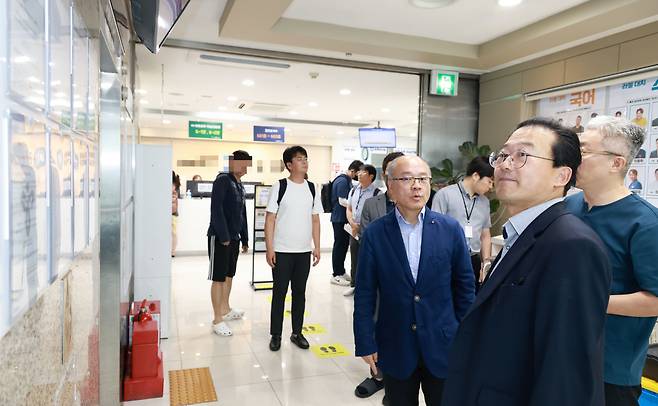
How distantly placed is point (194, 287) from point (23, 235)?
216 inches

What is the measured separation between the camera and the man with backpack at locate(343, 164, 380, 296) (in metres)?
5.44

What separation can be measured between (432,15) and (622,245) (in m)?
3.36

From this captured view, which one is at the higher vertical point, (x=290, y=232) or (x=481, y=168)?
(x=481, y=168)

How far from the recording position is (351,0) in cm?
398

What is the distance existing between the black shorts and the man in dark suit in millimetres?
2999

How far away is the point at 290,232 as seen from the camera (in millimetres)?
3645

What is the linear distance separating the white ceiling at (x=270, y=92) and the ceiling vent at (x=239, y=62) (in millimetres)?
41

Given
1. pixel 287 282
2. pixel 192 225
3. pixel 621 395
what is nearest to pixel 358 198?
pixel 287 282

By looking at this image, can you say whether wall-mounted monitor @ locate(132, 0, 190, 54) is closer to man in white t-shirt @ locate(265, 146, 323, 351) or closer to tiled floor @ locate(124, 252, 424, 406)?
man in white t-shirt @ locate(265, 146, 323, 351)

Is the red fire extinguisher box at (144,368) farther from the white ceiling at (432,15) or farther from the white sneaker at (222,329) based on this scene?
the white ceiling at (432,15)

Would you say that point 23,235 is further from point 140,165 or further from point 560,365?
point 140,165

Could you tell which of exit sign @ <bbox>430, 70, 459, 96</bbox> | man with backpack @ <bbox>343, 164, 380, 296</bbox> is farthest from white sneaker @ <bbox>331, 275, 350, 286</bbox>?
exit sign @ <bbox>430, 70, 459, 96</bbox>

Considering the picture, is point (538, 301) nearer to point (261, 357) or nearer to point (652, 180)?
point (261, 357)

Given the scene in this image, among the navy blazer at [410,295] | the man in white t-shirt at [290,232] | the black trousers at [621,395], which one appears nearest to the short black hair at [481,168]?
the man in white t-shirt at [290,232]
